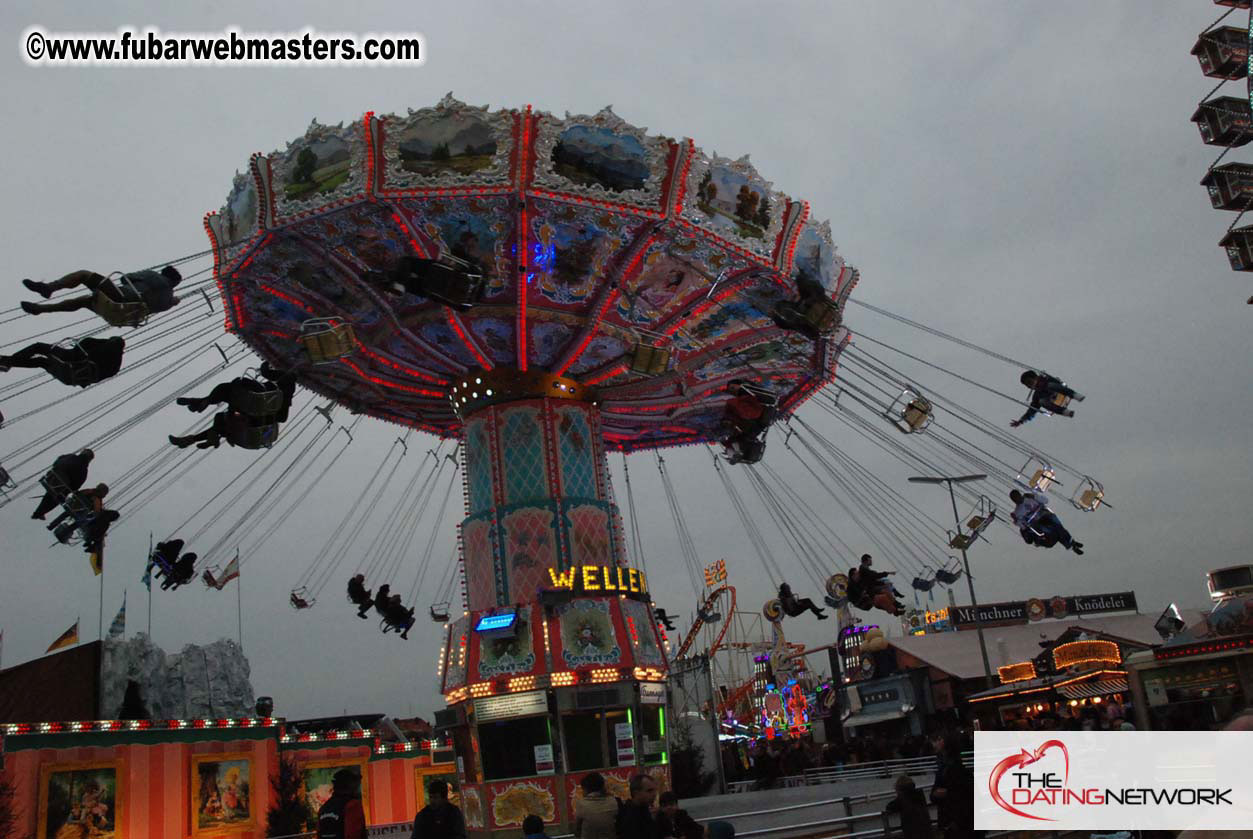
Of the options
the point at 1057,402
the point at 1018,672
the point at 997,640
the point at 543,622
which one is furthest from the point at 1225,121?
the point at 997,640

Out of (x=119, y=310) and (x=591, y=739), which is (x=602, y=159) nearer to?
(x=119, y=310)

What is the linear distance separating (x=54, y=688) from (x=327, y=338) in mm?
10983

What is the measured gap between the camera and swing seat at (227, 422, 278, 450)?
1638cm

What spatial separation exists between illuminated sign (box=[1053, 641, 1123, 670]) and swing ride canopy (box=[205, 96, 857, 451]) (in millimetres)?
14299

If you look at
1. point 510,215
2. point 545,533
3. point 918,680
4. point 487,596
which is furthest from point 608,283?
point 918,680

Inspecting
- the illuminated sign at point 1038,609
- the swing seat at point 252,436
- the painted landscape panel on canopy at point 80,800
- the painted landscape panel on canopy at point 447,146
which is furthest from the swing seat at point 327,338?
the illuminated sign at point 1038,609

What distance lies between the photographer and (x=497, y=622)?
18.5 m

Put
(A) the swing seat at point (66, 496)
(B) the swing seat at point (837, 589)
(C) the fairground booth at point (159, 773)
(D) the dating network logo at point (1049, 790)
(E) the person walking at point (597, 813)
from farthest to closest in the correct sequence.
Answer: (B) the swing seat at point (837, 589) < (C) the fairground booth at point (159, 773) < (A) the swing seat at point (66, 496) < (E) the person walking at point (597, 813) < (D) the dating network logo at point (1049, 790)

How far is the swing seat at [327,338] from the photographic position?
15594 mm

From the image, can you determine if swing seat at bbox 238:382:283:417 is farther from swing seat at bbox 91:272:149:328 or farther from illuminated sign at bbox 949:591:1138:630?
illuminated sign at bbox 949:591:1138:630

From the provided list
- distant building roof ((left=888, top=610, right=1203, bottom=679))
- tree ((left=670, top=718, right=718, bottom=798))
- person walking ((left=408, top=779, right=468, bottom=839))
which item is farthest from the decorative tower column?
distant building roof ((left=888, top=610, right=1203, bottom=679))

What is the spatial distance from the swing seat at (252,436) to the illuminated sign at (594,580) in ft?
18.0

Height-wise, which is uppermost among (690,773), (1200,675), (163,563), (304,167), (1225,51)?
(1225,51)

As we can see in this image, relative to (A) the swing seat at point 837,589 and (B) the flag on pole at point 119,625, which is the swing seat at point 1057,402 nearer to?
(A) the swing seat at point 837,589
